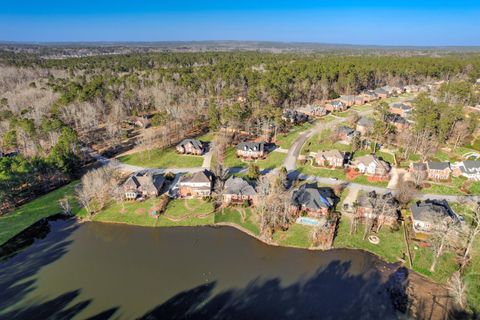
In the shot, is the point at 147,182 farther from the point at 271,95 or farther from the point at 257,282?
the point at 271,95

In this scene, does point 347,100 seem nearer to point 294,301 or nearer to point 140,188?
point 140,188

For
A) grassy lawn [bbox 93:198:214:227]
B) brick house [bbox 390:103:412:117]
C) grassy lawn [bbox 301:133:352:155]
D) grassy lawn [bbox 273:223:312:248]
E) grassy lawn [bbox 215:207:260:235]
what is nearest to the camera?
grassy lawn [bbox 273:223:312:248]

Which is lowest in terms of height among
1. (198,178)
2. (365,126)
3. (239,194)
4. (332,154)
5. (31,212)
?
(31,212)

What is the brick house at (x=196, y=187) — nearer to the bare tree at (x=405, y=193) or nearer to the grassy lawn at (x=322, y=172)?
the grassy lawn at (x=322, y=172)

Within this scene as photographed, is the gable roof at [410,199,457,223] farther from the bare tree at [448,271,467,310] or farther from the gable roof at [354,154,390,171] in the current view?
the gable roof at [354,154,390,171]

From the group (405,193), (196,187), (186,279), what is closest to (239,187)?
(196,187)

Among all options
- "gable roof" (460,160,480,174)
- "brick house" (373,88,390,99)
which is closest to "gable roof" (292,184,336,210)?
"gable roof" (460,160,480,174)
